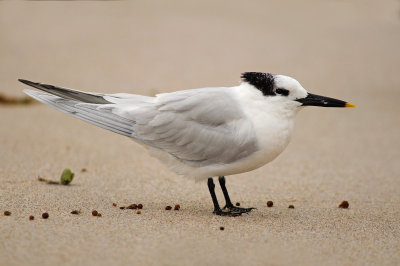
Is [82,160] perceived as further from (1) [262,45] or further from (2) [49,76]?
(1) [262,45]

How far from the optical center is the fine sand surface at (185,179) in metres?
3.12

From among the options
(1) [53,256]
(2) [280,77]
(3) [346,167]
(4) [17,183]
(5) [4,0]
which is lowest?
(1) [53,256]

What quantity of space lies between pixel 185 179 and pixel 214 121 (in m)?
1.20

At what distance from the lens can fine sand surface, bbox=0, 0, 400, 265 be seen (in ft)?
10.2

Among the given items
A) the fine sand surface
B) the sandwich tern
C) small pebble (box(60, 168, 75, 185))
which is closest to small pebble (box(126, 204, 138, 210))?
the fine sand surface

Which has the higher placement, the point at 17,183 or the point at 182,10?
the point at 182,10

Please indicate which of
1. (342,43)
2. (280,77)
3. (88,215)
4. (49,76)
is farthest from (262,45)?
(88,215)

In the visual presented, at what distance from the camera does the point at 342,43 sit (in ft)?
33.4

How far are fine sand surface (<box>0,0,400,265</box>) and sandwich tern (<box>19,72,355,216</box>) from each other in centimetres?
38

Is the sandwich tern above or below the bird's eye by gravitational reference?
below

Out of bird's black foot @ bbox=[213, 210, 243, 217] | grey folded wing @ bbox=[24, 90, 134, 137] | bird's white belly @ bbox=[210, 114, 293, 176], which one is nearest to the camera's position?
bird's white belly @ bbox=[210, 114, 293, 176]

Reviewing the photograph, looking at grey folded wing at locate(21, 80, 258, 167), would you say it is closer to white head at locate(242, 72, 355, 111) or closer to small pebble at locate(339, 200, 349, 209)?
white head at locate(242, 72, 355, 111)

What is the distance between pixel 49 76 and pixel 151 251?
5198 mm

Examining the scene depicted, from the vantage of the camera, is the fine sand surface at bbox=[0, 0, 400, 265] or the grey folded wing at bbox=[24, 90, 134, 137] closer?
the fine sand surface at bbox=[0, 0, 400, 265]
